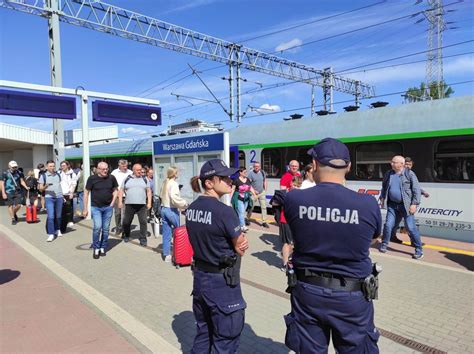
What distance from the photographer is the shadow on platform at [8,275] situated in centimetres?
559

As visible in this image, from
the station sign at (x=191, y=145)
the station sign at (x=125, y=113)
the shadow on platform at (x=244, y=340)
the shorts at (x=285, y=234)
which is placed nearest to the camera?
the shadow on platform at (x=244, y=340)

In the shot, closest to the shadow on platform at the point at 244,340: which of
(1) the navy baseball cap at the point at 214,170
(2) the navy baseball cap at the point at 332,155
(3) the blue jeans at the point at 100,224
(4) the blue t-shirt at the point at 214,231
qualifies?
(4) the blue t-shirt at the point at 214,231

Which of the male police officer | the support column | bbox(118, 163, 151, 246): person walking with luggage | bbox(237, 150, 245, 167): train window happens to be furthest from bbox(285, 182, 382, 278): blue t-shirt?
the support column

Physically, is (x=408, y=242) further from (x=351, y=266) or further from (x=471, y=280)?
(x=351, y=266)

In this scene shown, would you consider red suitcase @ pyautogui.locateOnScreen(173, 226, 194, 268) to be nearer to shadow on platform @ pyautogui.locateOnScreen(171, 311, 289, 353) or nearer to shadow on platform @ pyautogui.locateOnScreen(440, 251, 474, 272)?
shadow on platform @ pyautogui.locateOnScreen(171, 311, 289, 353)

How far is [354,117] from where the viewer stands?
9.90 metres

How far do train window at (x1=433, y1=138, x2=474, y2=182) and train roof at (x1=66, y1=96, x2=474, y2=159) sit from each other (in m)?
0.23

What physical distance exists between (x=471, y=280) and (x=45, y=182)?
8309mm

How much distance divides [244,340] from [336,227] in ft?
7.08

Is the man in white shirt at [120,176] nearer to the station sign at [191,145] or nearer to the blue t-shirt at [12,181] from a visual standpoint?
the station sign at [191,145]

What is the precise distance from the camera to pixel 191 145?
9977 mm

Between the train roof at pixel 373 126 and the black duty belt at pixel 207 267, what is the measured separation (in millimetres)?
7074

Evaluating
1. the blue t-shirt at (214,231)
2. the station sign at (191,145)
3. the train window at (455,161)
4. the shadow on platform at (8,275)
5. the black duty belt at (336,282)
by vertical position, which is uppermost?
the station sign at (191,145)

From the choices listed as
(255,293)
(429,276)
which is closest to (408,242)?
(429,276)
